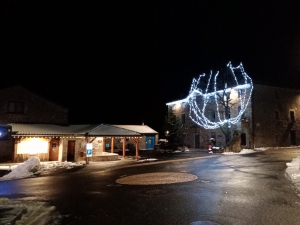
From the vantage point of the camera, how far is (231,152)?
28719 mm

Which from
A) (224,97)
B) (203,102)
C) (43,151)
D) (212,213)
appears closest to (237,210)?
(212,213)

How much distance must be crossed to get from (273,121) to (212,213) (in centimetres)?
3145

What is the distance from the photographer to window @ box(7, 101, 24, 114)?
2422cm

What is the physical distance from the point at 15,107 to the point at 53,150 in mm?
5811

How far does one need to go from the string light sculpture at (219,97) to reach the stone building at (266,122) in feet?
2.28

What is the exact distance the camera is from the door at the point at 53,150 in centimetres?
2405

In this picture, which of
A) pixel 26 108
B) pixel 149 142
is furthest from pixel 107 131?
pixel 149 142

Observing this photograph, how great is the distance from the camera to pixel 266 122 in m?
33.6

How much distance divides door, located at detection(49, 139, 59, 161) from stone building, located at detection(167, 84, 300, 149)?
2149 centimetres

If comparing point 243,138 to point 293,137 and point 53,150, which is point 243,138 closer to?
point 293,137

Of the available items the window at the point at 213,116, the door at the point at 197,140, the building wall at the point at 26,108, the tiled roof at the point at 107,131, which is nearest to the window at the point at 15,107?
the building wall at the point at 26,108

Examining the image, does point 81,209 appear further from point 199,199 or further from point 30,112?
point 30,112

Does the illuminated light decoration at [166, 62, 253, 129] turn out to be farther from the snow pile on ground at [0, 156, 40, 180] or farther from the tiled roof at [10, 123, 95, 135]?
the snow pile on ground at [0, 156, 40, 180]

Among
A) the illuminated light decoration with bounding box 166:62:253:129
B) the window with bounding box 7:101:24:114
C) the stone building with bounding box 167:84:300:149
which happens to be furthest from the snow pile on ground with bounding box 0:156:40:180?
the illuminated light decoration with bounding box 166:62:253:129
